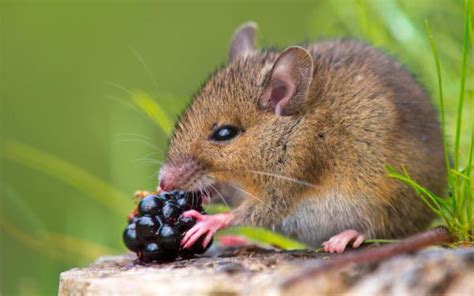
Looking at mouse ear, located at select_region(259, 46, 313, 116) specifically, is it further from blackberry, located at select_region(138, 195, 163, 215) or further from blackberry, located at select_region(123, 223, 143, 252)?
blackberry, located at select_region(123, 223, 143, 252)

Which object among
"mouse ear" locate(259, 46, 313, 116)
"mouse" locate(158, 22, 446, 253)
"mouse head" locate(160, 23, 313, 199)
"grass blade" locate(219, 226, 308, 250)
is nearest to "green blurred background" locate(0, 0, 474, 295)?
"mouse head" locate(160, 23, 313, 199)

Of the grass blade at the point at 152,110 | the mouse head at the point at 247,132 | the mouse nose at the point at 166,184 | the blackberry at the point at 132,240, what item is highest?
the grass blade at the point at 152,110

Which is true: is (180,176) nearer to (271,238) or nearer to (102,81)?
(271,238)

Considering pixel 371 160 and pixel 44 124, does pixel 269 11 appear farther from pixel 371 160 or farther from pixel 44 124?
pixel 371 160

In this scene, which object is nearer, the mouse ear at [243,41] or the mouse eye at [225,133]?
the mouse eye at [225,133]

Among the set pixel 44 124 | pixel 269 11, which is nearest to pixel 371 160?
pixel 44 124

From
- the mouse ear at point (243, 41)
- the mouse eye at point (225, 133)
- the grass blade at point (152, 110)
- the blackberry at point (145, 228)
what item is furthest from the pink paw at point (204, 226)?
the mouse ear at point (243, 41)

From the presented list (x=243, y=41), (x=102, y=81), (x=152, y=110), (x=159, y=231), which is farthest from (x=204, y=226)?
(x=102, y=81)

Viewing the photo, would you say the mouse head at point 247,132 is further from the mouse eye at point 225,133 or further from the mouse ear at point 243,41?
the mouse ear at point 243,41
